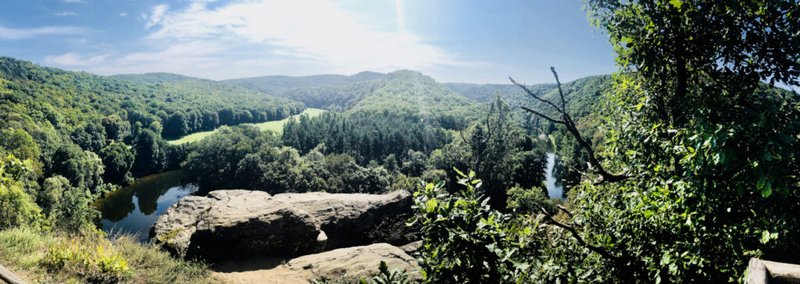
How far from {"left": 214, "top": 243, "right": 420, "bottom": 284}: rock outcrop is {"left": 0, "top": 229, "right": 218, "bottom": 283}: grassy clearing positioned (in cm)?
303

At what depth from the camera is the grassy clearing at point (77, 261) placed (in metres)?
A: 8.05

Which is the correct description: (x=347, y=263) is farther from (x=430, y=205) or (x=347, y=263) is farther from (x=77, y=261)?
(x=430, y=205)

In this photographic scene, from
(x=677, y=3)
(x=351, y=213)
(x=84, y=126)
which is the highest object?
(x=677, y=3)

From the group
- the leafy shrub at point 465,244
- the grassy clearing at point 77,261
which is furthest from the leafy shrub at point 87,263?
the leafy shrub at point 465,244

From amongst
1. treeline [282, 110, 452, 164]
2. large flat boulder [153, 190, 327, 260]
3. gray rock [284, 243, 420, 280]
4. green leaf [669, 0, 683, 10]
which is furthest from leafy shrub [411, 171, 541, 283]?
treeline [282, 110, 452, 164]

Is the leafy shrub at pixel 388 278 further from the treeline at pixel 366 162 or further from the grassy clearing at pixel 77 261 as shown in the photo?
the treeline at pixel 366 162

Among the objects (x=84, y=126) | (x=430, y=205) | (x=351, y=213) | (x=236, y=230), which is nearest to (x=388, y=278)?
(x=430, y=205)

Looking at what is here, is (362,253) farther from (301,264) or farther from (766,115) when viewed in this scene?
(766,115)

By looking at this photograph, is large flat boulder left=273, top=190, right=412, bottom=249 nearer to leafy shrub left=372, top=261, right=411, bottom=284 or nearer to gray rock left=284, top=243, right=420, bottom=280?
gray rock left=284, top=243, right=420, bottom=280

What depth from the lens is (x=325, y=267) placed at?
14.4 metres

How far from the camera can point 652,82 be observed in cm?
A: 542

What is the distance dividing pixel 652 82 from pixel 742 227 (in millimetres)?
2507

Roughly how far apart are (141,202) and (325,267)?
49.2m

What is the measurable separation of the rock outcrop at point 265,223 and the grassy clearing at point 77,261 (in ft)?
12.7
